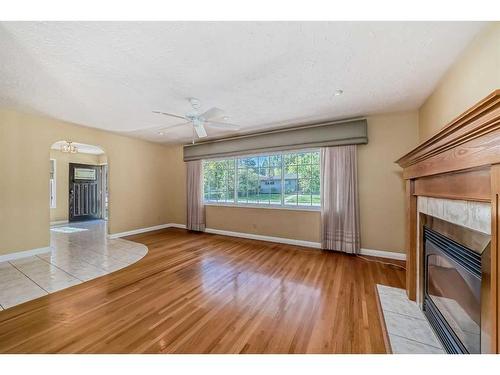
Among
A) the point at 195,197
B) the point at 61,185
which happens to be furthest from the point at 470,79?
the point at 61,185

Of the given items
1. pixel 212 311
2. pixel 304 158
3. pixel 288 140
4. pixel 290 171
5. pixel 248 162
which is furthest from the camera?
pixel 248 162

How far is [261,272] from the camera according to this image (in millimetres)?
2785

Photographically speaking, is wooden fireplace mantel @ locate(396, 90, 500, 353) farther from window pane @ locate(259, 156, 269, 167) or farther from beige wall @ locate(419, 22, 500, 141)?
window pane @ locate(259, 156, 269, 167)

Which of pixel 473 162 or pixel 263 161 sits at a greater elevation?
pixel 263 161

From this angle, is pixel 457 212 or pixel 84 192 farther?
pixel 84 192

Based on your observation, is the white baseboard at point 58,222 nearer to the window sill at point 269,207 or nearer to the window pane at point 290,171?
the window sill at point 269,207

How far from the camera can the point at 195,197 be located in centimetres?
527

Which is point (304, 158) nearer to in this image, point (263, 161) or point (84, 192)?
point (263, 161)

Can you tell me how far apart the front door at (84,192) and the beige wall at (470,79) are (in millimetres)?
9015

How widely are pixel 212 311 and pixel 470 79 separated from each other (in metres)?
3.14

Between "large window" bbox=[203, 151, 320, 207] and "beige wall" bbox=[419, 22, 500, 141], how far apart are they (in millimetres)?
1890

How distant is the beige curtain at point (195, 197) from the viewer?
205 inches

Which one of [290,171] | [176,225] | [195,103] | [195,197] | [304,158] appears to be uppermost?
[195,103]
